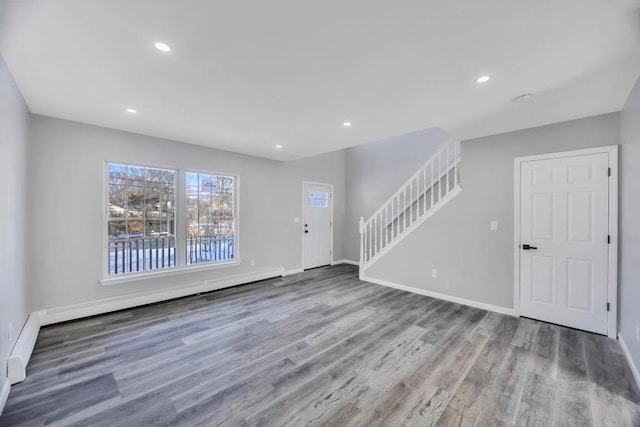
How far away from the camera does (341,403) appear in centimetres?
182

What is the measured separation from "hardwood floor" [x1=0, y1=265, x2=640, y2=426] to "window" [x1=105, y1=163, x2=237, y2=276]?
82cm

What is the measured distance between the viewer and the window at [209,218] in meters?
4.23

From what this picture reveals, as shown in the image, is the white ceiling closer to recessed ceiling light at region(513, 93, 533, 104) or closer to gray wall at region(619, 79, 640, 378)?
recessed ceiling light at region(513, 93, 533, 104)

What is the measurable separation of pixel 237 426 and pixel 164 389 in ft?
2.42

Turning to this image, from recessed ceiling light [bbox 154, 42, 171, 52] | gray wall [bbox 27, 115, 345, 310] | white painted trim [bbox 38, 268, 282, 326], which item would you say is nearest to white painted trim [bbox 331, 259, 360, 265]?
white painted trim [bbox 38, 268, 282, 326]

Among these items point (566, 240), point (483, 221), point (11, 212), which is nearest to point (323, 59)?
point (11, 212)

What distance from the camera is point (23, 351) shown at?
221 centimetres

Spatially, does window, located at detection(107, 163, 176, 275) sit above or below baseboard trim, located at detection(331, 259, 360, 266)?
above

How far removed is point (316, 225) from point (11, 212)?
4673 millimetres

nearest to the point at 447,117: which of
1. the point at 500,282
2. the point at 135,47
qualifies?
the point at 500,282

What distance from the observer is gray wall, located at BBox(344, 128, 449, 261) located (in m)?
5.45

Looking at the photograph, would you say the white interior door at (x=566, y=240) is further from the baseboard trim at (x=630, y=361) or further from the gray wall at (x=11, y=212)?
the gray wall at (x=11, y=212)

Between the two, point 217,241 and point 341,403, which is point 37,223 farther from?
point 341,403

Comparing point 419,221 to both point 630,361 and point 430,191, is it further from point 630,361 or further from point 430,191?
point 630,361
